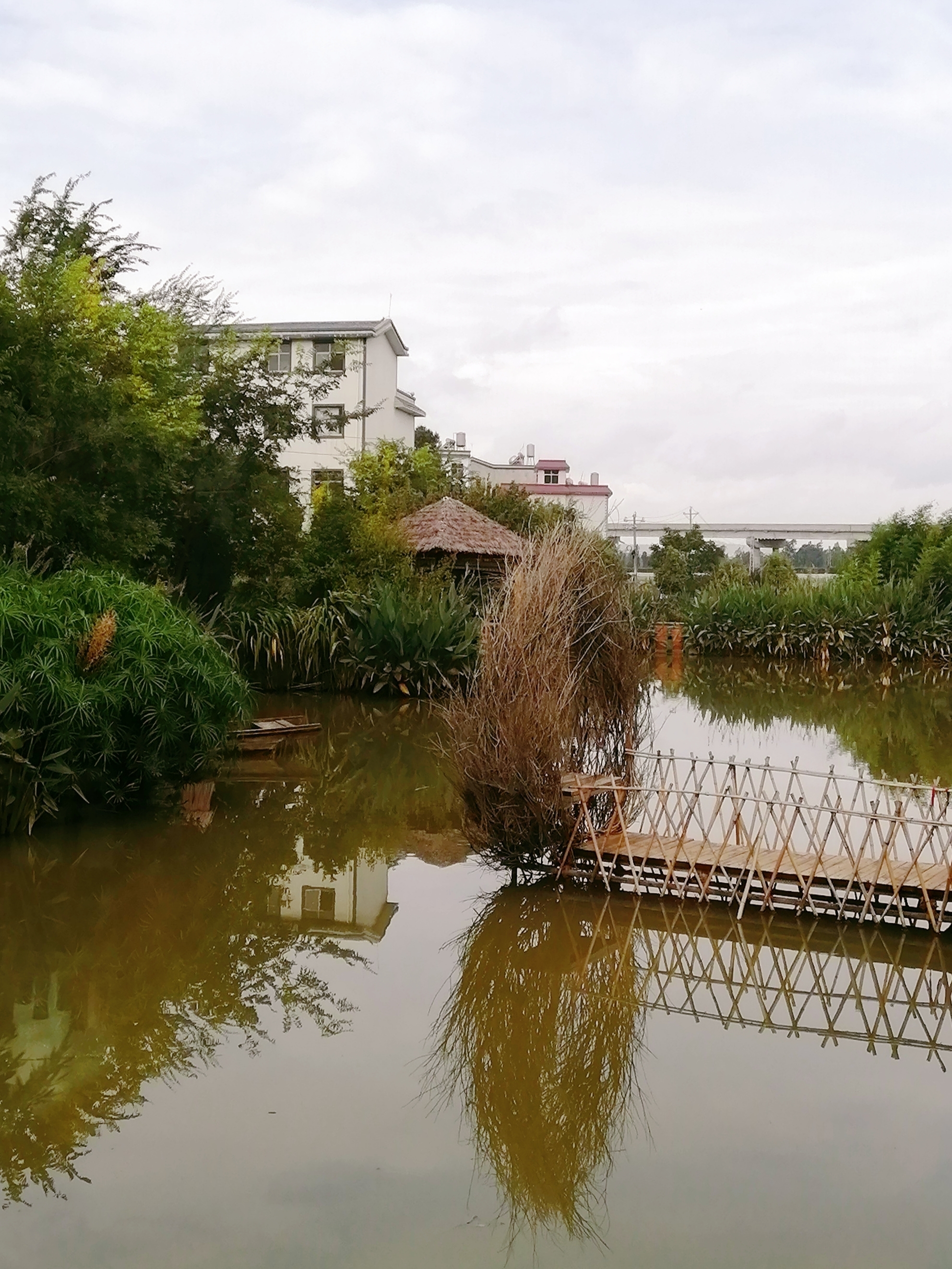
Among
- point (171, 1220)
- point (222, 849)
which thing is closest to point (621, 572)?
point (222, 849)

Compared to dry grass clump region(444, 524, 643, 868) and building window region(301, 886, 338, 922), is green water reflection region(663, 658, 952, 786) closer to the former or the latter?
dry grass clump region(444, 524, 643, 868)

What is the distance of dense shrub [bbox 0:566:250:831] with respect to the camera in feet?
28.4

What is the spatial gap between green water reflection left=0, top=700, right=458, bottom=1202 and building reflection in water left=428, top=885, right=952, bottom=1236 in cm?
78

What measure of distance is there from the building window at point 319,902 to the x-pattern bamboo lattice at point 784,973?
5.13 ft

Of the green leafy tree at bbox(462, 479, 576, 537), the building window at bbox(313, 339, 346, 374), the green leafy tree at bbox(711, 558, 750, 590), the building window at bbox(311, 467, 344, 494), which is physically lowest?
the green leafy tree at bbox(711, 558, 750, 590)

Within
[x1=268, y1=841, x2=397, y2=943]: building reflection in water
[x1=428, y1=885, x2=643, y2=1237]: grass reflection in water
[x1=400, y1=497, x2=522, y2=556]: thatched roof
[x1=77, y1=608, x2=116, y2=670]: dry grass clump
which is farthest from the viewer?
[x1=400, y1=497, x2=522, y2=556]: thatched roof

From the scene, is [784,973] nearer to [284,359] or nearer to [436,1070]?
[436,1070]

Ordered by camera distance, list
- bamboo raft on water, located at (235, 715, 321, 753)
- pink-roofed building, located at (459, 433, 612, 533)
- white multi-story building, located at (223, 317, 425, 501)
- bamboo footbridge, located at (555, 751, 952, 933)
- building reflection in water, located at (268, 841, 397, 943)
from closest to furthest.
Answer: bamboo footbridge, located at (555, 751, 952, 933) → building reflection in water, located at (268, 841, 397, 943) → bamboo raft on water, located at (235, 715, 321, 753) → white multi-story building, located at (223, 317, 425, 501) → pink-roofed building, located at (459, 433, 612, 533)

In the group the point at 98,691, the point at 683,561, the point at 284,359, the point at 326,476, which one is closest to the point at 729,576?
the point at 683,561

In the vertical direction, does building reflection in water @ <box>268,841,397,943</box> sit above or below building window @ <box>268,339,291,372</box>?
below

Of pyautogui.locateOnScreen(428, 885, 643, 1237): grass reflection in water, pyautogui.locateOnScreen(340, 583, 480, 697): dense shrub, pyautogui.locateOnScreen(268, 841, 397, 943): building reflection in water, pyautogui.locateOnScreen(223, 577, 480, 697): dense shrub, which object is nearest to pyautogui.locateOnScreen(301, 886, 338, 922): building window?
pyautogui.locateOnScreen(268, 841, 397, 943): building reflection in water

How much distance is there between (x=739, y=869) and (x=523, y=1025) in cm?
215

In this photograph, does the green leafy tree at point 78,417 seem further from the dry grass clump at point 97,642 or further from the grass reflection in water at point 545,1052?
the grass reflection in water at point 545,1052

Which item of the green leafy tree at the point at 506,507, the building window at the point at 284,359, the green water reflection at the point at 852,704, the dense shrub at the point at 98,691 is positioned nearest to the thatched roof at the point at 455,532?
the green water reflection at the point at 852,704
